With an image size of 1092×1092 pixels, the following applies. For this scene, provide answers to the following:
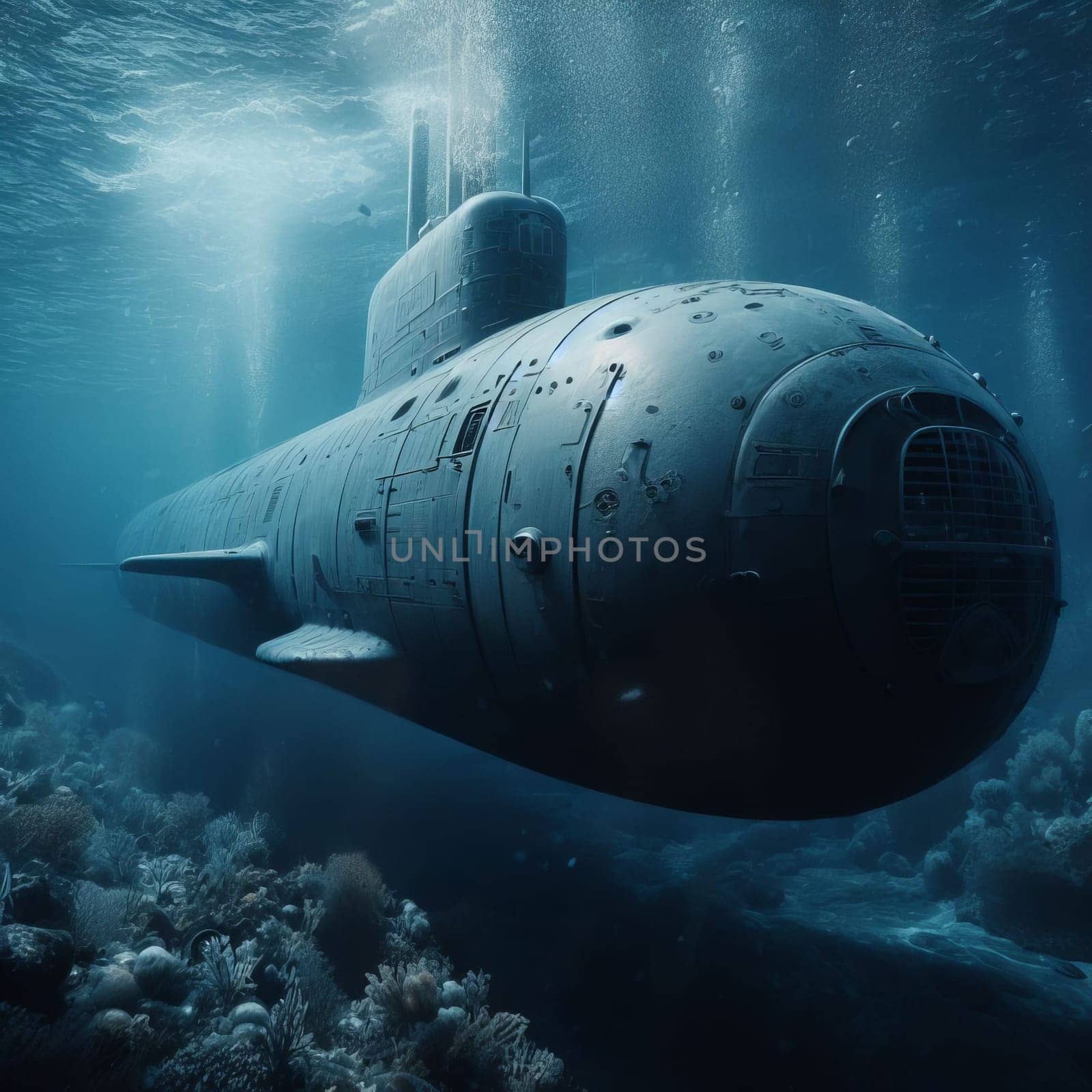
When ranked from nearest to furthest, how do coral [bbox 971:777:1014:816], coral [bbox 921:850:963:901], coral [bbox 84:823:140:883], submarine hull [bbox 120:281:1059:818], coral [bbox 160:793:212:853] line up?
submarine hull [bbox 120:281:1059:818]
coral [bbox 84:823:140:883]
coral [bbox 160:793:212:853]
coral [bbox 921:850:963:901]
coral [bbox 971:777:1014:816]

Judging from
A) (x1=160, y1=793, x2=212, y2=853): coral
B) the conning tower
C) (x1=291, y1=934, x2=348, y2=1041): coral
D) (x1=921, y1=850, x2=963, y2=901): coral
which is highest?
the conning tower

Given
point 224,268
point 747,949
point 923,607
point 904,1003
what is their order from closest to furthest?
1. point 923,607
2. point 904,1003
3. point 747,949
4. point 224,268

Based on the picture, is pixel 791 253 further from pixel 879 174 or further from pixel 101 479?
pixel 101 479

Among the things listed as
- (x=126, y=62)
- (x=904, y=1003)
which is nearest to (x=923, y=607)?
(x=904, y=1003)

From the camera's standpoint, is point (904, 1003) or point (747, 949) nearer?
point (904, 1003)

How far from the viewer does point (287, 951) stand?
236 inches

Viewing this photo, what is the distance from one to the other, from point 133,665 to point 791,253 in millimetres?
31715

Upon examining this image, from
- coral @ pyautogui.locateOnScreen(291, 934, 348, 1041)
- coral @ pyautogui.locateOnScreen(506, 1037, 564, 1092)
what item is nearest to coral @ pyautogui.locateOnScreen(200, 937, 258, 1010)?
coral @ pyautogui.locateOnScreen(291, 934, 348, 1041)

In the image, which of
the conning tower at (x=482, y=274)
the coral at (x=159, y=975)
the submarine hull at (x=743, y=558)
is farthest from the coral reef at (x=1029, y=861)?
the conning tower at (x=482, y=274)

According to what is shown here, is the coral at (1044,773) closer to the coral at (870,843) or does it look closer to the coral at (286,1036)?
the coral at (870,843)

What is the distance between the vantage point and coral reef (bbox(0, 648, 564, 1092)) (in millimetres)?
3990

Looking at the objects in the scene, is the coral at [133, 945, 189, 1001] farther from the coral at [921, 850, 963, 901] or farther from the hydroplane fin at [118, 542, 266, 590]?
the coral at [921, 850, 963, 901]

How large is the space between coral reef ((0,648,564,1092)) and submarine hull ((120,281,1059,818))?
2533 mm

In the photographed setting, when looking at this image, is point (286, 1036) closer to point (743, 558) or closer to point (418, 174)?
point (743, 558)
